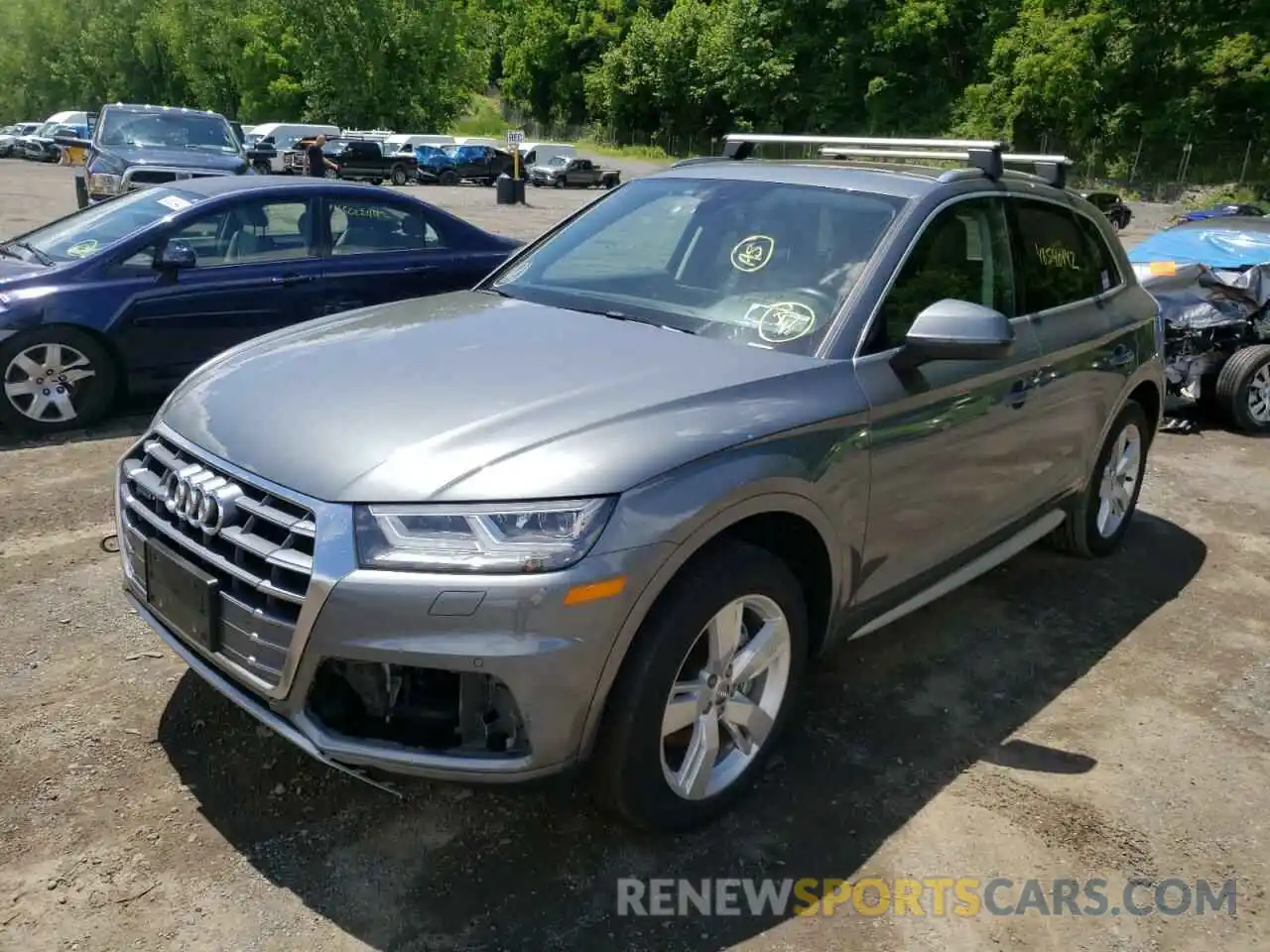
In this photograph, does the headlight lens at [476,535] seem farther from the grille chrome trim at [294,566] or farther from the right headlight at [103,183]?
the right headlight at [103,183]

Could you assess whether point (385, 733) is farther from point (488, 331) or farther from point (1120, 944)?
point (1120, 944)

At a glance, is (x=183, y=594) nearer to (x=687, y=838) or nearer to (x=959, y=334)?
(x=687, y=838)

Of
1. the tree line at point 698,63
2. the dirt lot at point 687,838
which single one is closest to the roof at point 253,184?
the dirt lot at point 687,838

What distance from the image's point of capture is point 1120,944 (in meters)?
2.61

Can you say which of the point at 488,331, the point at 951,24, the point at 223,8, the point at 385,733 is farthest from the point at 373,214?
the point at 223,8

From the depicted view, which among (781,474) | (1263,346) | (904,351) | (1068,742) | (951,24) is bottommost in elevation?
(1068,742)

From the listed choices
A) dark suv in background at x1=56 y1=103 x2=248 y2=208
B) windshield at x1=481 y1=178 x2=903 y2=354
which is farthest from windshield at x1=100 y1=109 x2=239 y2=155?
windshield at x1=481 y1=178 x2=903 y2=354

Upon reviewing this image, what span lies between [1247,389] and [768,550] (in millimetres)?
6069

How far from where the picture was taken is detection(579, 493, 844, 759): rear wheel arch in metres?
2.46

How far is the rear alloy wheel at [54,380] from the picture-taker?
6.03 meters

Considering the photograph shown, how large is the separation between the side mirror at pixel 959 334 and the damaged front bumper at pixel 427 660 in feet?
3.86

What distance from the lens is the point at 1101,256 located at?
4.68 meters

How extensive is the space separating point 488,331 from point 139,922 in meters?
1.86

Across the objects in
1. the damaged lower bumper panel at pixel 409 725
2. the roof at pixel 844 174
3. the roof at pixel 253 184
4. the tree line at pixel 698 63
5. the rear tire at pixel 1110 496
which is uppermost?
the tree line at pixel 698 63
